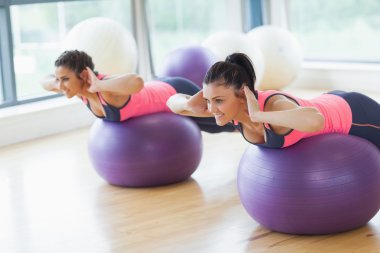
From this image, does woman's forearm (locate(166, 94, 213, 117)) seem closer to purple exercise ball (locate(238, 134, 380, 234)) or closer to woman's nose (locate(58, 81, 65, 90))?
purple exercise ball (locate(238, 134, 380, 234))

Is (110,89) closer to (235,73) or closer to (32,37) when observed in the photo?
(235,73)

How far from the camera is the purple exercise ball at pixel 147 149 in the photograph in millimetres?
3791

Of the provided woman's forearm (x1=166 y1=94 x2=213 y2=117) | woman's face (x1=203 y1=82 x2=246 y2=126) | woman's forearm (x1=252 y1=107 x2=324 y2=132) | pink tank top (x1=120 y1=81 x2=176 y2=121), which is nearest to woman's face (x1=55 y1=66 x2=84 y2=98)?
pink tank top (x1=120 y1=81 x2=176 y2=121)

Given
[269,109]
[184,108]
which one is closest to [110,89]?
[184,108]

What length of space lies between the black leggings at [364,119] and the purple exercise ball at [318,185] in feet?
0.22

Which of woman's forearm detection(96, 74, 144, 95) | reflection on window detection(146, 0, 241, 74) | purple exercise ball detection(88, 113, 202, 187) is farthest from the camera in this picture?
reflection on window detection(146, 0, 241, 74)

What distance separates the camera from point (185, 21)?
7.50 meters

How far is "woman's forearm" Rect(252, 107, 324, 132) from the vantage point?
2.61 metres

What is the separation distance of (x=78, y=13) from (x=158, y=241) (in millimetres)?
3737

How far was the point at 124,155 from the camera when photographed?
3.80 metres

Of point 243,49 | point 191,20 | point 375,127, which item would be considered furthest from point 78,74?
point 191,20

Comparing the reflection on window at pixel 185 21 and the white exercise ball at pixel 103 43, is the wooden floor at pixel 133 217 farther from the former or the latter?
the reflection on window at pixel 185 21

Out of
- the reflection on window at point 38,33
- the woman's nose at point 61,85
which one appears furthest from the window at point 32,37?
the woman's nose at point 61,85

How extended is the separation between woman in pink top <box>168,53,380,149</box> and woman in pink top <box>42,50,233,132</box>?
0.45 m
